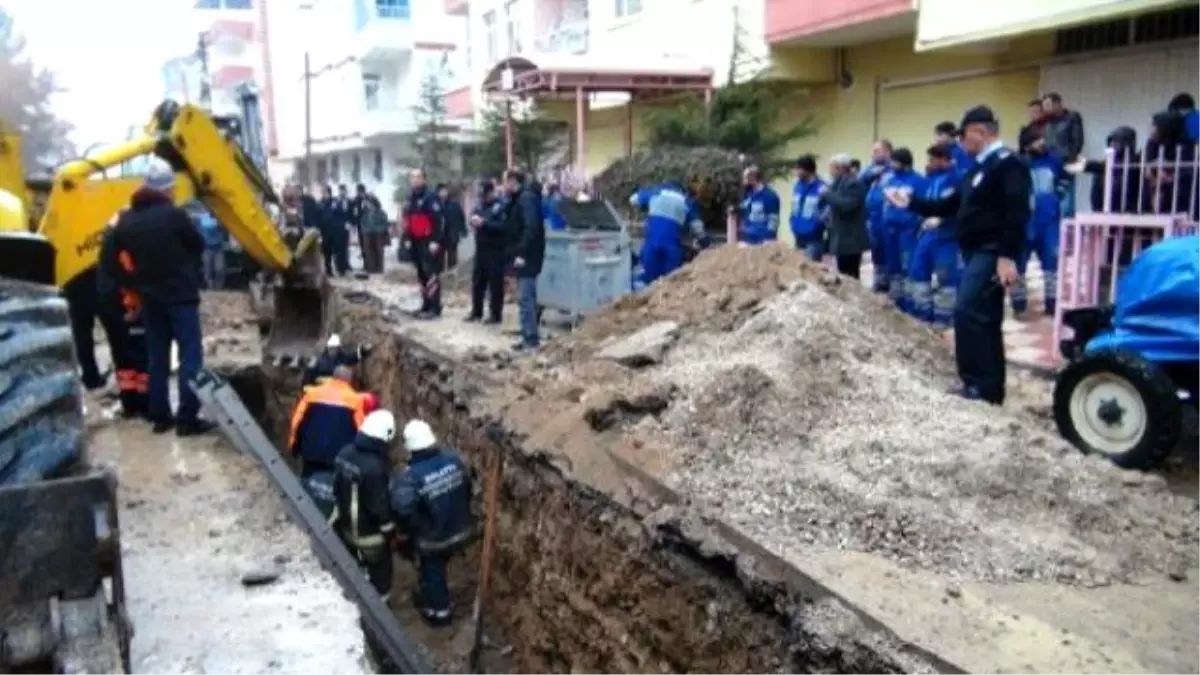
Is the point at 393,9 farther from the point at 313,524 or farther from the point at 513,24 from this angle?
the point at 313,524

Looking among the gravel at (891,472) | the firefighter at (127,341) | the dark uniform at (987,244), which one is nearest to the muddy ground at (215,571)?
the firefighter at (127,341)

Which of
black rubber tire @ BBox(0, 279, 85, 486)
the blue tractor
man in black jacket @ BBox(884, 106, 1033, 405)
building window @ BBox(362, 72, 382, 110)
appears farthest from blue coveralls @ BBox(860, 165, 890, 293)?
building window @ BBox(362, 72, 382, 110)

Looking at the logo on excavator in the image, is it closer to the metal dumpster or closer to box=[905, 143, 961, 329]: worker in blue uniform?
the metal dumpster

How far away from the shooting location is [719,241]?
13.3m

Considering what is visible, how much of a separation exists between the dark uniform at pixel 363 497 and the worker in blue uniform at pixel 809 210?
209 inches

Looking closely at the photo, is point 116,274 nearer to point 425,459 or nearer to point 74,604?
point 425,459

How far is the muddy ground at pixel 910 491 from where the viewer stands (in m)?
3.96

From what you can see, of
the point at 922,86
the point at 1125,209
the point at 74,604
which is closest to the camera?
the point at 74,604

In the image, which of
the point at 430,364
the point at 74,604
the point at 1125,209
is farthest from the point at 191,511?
the point at 1125,209

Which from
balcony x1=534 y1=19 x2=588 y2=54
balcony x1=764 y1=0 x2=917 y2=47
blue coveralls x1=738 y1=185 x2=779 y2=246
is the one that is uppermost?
balcony x1=534 y1=19 x2=588 y2=54

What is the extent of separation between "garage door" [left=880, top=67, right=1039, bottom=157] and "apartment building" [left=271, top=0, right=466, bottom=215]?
1538cm

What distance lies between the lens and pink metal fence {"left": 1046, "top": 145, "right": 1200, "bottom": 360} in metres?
6.98

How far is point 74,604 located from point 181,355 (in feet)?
14.7

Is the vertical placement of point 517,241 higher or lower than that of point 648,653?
higher
